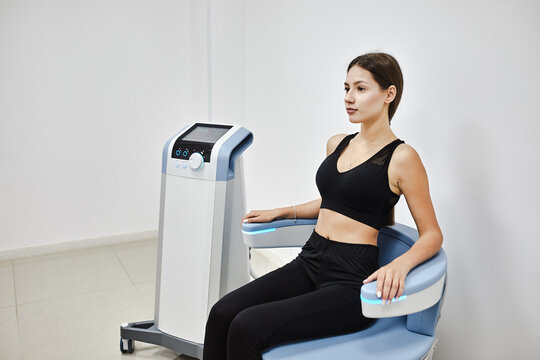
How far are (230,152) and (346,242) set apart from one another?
2.08 ft

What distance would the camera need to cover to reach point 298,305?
1.35m

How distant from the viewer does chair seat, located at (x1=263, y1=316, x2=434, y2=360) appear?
1231 millimetres

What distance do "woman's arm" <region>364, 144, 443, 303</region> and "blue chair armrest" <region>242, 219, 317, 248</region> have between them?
425 millimetres

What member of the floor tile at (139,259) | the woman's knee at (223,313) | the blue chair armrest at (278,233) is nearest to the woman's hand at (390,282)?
the woman's knee at (223,313)

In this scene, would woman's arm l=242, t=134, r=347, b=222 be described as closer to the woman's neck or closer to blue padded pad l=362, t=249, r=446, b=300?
the woman's neck

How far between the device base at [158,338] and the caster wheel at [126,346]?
1 centimetres
